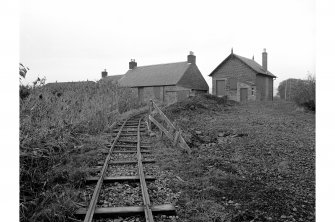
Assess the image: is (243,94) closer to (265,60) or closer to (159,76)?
(265,60)

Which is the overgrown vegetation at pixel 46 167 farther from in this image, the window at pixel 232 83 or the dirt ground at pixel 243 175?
the window at pixel 232 83

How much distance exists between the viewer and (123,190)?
5285 mm

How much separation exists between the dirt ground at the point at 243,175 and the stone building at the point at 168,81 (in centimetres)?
2363

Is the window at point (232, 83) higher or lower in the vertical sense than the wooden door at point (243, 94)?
higher

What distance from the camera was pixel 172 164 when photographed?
685 centimetres

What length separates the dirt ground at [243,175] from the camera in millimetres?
4230

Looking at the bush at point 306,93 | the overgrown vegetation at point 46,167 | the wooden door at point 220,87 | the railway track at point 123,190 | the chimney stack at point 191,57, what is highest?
the chimney stack at point 191,57

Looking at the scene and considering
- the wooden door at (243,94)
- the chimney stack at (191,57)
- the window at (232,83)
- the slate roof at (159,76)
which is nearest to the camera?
the wooden door at (243,94)

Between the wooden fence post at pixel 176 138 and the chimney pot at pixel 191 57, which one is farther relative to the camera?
the chimney pot at pixel 191 57

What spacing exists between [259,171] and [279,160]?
3.44ft

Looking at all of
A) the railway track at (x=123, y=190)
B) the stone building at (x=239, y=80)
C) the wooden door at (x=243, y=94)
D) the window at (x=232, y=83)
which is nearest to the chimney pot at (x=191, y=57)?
the stone building at (x=239, y=80)

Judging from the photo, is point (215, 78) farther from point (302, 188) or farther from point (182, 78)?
point (302, 188)

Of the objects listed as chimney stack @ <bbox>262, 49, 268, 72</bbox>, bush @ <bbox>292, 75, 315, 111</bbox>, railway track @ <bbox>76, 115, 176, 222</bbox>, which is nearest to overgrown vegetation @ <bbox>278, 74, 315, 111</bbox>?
bush @ <bbox>292, 75, 315, 111</bbox>
